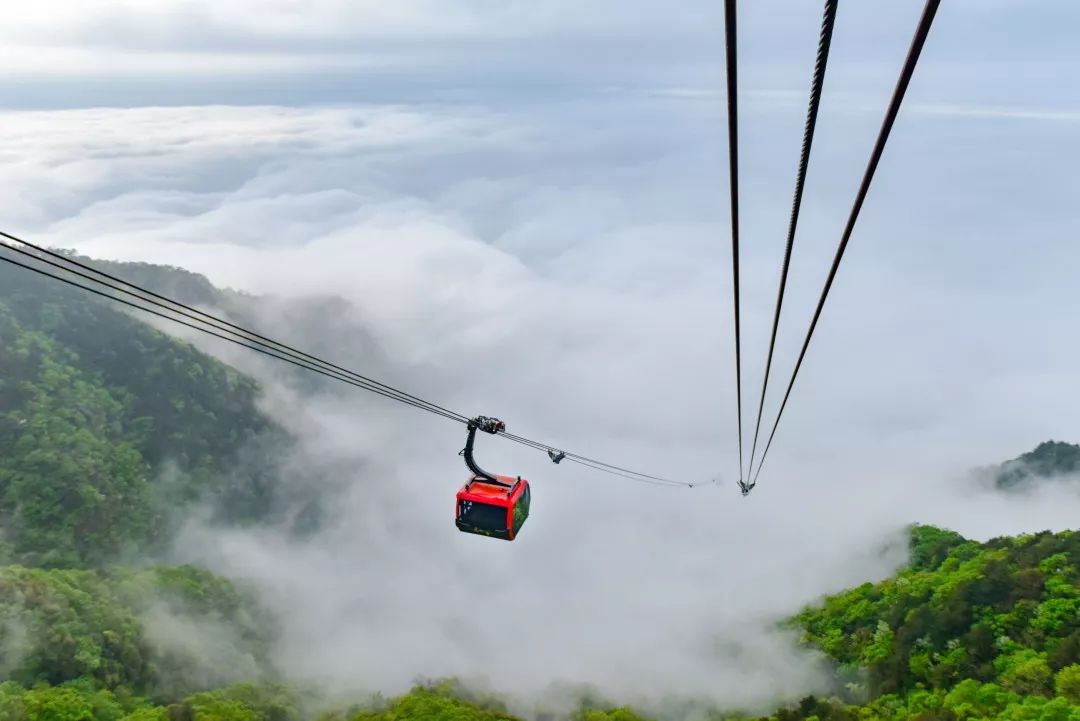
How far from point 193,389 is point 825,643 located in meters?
157

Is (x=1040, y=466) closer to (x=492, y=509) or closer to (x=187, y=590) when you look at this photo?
(x=492, y=509)

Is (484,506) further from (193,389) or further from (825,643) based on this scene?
(193,389)

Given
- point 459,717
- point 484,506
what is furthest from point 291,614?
point 484,506

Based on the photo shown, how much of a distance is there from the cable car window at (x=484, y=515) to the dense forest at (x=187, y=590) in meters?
56.8

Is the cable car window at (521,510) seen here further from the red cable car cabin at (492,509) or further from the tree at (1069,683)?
the tree at (1069,683)

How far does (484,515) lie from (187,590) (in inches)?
4852

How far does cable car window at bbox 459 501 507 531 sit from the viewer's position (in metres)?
30.7

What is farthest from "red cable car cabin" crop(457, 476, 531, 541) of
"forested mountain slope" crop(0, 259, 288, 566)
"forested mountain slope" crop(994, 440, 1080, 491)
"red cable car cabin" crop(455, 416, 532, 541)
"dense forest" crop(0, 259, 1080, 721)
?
"forested mountain slope" crop(994, 440, 1080, 491)

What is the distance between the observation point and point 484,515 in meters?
30.9

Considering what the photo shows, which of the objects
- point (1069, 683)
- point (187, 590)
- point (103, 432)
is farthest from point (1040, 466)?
point (103, 432)

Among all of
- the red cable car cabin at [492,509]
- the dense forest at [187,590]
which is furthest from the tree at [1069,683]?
the red cable car cabin at [492,509]

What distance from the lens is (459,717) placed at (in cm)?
9231

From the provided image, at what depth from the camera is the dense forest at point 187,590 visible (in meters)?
78.9

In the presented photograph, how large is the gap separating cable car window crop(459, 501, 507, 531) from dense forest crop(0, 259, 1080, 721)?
186ft
